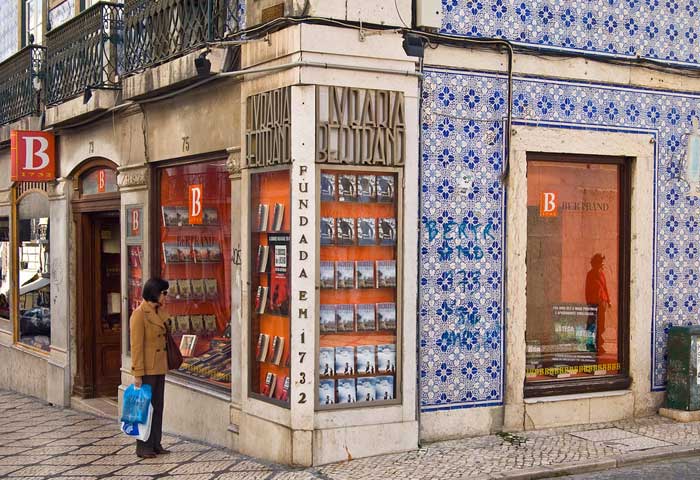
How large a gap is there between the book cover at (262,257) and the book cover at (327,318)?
0.72 meters

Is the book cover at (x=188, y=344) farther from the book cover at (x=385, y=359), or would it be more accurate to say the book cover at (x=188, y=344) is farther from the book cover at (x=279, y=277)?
the book cover at (x=385, y=359)

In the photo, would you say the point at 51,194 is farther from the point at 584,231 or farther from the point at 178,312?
the point at 584,231

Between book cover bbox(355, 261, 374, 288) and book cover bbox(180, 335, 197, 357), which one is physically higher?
book cover bbox(355, 261, 374, 288)

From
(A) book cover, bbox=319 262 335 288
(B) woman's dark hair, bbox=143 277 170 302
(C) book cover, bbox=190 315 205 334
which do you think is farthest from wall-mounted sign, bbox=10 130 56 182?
(A) book cover, bbox=319 262 335 288

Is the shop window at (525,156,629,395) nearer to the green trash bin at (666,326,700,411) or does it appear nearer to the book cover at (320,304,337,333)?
the green trash bin at (666,326,700,411)

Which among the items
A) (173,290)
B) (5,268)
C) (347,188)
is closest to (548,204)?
(347,188)

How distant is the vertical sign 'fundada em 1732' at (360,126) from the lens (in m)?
7.88

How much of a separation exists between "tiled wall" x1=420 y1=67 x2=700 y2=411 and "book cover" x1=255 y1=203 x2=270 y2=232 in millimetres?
Result: 1447

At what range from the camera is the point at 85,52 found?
40.4 ft

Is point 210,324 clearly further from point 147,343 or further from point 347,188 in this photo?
point 347,188

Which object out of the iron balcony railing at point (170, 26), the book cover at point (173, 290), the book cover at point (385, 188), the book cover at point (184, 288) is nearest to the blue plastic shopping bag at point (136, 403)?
the book cover at point (184, 288)

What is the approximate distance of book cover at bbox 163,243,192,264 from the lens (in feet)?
33.6

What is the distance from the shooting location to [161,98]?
10148 millimetres

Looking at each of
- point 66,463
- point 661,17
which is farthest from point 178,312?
point 661,17
